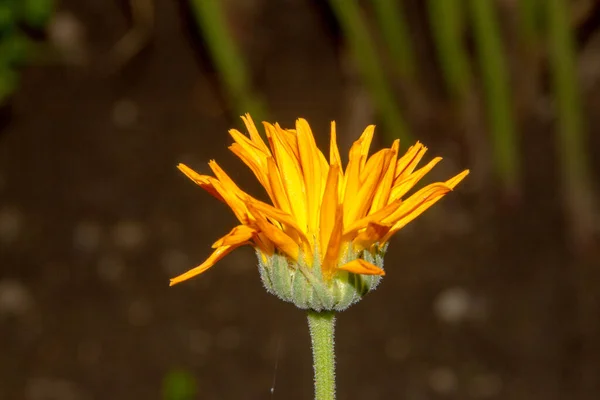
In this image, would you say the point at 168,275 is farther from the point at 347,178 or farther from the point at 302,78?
the point at 347,178

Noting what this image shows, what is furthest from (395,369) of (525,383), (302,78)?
(302,78)

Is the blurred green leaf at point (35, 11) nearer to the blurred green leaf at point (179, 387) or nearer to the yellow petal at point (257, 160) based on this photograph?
the blurred green leaf at point (179, 387)

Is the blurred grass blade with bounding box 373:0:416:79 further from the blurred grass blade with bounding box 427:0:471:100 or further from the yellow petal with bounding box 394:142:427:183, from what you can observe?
the yellow petal with bounding box 394:142:427:183

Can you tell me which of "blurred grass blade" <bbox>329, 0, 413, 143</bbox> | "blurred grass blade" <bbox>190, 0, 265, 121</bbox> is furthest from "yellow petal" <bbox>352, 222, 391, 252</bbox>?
"blurred grass blade" <bbox>329, 0, 413, 143</bbox>

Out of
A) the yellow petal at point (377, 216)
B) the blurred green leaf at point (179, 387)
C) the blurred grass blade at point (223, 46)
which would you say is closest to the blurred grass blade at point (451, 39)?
the blurred grass blade at point (223, 46)

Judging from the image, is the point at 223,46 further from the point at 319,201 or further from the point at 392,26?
the point at 319,201
